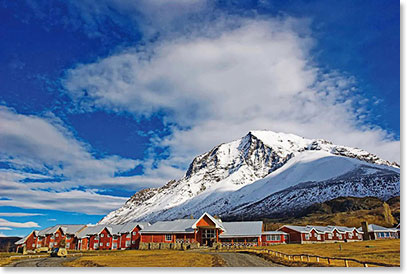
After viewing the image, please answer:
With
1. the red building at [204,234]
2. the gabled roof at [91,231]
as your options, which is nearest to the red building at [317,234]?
the red building at [204,234]

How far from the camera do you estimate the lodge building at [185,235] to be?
48.7 meters

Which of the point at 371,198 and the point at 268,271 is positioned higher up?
the point at 371,198

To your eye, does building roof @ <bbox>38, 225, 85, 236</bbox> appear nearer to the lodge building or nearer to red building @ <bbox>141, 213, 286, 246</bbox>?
the lodge building

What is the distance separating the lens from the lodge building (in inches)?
1917

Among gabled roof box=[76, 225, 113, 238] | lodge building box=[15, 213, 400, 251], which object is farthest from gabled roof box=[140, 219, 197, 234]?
gabled roof box=[76, 225, 113, 238]

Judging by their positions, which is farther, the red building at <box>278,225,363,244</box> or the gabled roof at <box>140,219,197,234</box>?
the red building at <box>278,225,363,244</box>

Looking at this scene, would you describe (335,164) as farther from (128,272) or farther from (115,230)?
(128,272)

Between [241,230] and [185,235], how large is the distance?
29.1 ft

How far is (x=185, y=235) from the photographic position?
4872 cm

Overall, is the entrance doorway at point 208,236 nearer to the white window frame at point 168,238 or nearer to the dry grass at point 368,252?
the white window frame at point 168,238

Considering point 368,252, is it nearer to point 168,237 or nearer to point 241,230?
point 241,230

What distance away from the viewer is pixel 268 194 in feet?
591

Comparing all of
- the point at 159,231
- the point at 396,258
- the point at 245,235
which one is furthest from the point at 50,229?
the point at 396,258

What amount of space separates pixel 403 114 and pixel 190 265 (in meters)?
15.9
